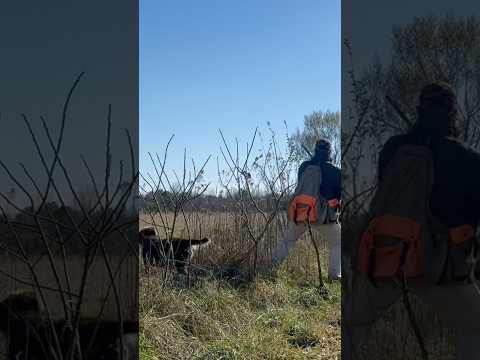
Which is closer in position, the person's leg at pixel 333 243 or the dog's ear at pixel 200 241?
the dog's ear at pixel 200 241

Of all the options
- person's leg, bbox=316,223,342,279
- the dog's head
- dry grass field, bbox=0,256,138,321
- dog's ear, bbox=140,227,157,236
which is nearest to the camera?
dry grass field, bbox=0,256,138,321

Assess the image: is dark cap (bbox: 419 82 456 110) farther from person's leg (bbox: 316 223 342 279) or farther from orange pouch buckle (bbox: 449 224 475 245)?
person's leg (bbox: 316 223 342 279)

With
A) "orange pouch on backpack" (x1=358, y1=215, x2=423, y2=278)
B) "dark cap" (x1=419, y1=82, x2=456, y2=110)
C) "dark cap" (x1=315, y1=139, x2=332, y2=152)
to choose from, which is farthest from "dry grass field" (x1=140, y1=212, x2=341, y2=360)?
"dark cap" (x1=419, y1=82, x2=456, y2=110)

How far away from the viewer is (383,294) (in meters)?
2.21

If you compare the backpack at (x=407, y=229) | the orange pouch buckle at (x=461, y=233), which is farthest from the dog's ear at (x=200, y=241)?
the orange pouch buckle at (x=461, y=233)

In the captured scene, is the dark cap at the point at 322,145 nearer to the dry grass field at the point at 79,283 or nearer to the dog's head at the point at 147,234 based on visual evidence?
the dog's head at the point at 147,234

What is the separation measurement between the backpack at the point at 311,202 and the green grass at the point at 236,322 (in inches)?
32.3

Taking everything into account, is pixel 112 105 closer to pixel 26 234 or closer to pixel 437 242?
pixel 26 234

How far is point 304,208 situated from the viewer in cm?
558

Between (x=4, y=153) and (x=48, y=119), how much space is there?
8.0 inches

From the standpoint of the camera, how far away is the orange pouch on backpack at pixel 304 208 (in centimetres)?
554

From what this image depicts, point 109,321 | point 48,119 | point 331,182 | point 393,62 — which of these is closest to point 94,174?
point 48,119

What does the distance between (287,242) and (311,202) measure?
55cm

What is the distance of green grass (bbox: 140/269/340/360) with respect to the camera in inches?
136
